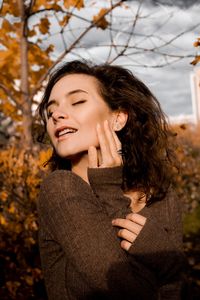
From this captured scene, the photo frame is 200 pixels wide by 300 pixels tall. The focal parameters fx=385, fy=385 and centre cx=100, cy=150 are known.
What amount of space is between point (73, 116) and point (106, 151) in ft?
0.69

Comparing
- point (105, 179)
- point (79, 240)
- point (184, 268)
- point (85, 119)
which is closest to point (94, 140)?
point (85, 119)

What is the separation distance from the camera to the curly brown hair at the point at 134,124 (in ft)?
6.35

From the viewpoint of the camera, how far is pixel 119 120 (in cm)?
196

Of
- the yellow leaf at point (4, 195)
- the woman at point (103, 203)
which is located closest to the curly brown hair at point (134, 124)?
the woman at point (103, 203)

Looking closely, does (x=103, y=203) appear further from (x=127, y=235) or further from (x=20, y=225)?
(x=20, y=225)

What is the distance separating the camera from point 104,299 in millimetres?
1313

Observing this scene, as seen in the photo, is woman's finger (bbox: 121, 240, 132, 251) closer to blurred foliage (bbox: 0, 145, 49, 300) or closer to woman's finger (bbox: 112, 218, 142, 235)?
woman's finger (bbox: 112, 218, 142, 235)

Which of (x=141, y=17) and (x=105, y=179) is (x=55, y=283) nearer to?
(x=105, y=179)

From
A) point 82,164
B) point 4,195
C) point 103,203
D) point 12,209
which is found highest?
point 82,164

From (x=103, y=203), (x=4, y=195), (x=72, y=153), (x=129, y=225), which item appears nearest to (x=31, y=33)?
(x=4, y=195)

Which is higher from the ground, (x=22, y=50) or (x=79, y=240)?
(x=22, y=50)

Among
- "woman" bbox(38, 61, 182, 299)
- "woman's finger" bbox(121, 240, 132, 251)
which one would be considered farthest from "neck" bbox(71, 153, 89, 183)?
"woman's finger" bbox(121, 240, 132, 251)

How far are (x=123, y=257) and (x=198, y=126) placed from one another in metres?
30.9

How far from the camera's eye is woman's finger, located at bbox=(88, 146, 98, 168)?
63.1 inches
